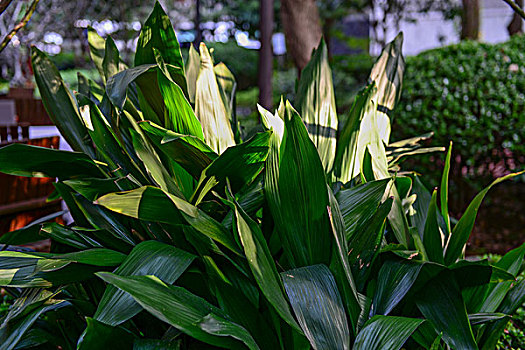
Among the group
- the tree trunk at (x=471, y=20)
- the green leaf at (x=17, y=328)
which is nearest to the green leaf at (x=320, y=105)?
the green leaf at (x=17, y=328)

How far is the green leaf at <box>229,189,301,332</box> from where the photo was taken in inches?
39.4

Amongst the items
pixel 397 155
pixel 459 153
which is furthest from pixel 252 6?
pixel 397 155

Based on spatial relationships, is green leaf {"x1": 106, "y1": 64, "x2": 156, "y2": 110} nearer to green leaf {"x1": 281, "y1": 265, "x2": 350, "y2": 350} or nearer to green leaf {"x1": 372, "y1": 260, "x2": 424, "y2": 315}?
green leaf {"x1": 281, "y1": 265, "x2": 350, "y2": 350}

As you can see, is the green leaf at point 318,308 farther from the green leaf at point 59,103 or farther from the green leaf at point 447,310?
the green leaf at point 59,103

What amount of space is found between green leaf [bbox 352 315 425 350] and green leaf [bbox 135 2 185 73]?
0.88 meters

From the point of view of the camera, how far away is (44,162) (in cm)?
138

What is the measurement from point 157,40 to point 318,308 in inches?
34.7

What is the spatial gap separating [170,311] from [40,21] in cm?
1655

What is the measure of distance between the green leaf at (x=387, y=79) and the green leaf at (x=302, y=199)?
664 millimetres

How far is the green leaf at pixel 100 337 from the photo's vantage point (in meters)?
1.00

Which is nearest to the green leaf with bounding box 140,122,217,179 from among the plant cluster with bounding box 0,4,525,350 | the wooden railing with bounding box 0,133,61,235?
the plant cluster with bounding box 0,4,525,350

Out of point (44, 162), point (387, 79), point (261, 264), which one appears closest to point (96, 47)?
point (44, 162)

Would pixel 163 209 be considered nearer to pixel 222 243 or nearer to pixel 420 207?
pixel 222 243

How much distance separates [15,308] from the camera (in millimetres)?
1237
